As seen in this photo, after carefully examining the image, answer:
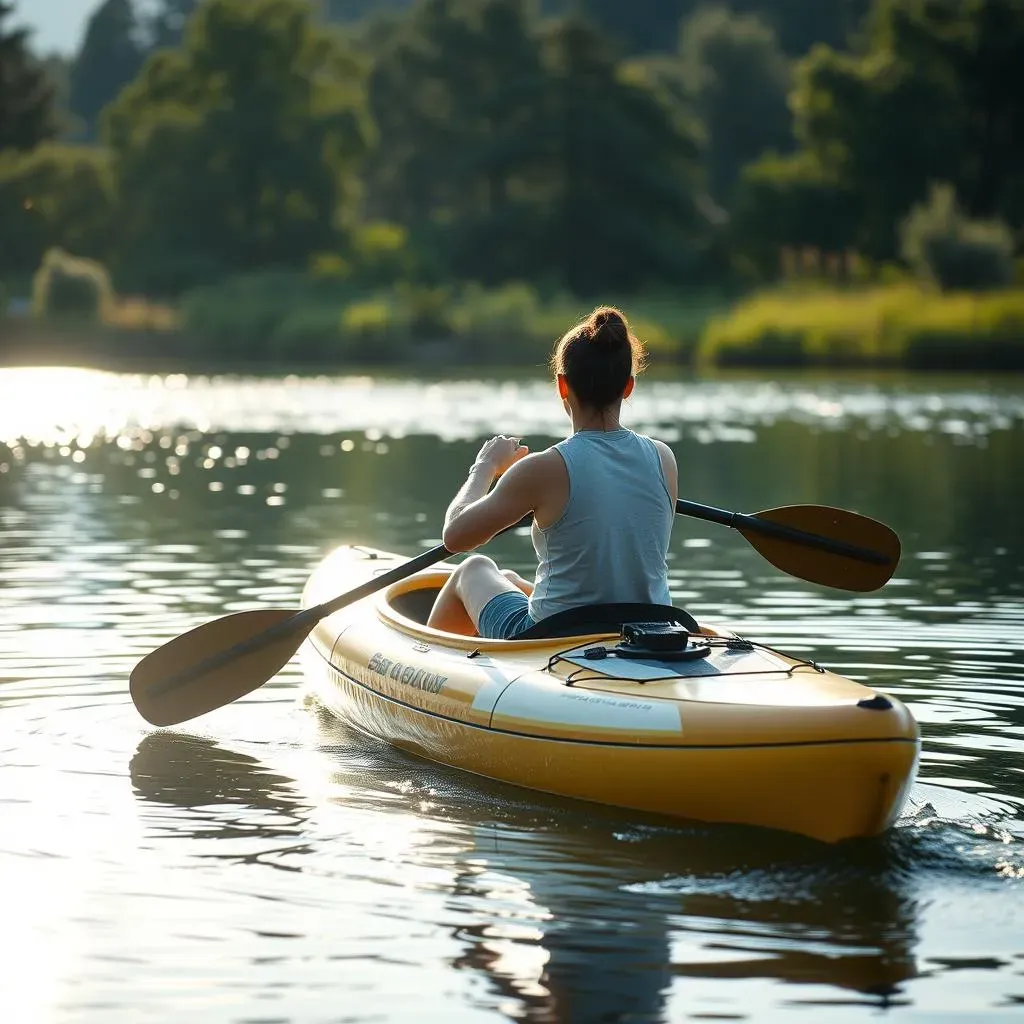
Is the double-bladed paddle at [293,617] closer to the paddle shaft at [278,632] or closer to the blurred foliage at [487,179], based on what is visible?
the paddle shaft at [278,632]

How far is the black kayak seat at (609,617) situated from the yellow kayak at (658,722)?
0.01m

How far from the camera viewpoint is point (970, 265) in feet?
152

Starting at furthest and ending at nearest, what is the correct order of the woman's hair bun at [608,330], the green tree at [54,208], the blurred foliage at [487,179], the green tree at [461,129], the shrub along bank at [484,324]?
the green tree at [54,208]
the green tree at [461,129]
the blurred foliage at [487,179]
the shrub along bank at [484,324]
the woman's hair bun at [608,330]

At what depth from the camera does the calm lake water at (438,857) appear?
4.52 meters

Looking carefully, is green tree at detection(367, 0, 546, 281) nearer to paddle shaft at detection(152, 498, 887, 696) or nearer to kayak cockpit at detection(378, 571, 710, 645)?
paddle shaft at detection(152, 498, 887, 696)

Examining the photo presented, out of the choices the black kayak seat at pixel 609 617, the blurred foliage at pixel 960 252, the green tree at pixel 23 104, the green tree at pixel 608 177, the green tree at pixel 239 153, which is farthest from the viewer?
the green tree at pixel 23 104

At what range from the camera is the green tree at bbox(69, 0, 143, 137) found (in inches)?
4764

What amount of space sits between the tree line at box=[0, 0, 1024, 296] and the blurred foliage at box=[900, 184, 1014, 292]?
8.10 m

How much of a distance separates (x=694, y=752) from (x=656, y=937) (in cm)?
82

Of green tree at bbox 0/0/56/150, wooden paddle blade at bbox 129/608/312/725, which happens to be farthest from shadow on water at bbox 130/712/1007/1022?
green tree at bbox 0/0/56/150

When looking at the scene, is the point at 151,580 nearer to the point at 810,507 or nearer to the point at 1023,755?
the point at 810,507

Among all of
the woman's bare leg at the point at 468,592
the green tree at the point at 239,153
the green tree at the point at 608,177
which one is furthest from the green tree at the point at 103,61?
the woman's bare leg at the point at 468,592

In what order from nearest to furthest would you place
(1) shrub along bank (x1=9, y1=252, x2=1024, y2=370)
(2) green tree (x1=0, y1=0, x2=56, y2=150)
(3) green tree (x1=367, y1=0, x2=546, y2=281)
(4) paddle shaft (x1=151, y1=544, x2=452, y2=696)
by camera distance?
1. (4) paddle shaft (x1=151, y1=544, x2=452, y2=696)
2. (1) shrub along bank (x1=9, y1=252, x2=1024, y2=370)
3. (3) green tree (x1=367, y1=0, x2=546, y2=281)
4. (2) green tree (x1=0, y1=0, x2=56, y2=150)

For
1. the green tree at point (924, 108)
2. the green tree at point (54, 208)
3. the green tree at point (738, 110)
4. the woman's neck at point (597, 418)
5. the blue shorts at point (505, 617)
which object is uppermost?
the green tree at point (738, 110)
